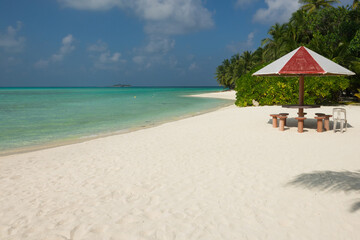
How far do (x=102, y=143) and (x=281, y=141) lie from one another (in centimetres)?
613

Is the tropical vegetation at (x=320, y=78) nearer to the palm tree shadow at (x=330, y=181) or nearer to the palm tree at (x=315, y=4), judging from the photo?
the palm tree at (x=315, y=4)

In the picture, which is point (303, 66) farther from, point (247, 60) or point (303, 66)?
point (247, 60)

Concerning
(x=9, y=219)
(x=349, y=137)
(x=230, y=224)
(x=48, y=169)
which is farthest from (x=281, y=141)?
(x=9, y=219)

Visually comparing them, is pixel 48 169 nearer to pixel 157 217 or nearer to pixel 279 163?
pixel 157 217

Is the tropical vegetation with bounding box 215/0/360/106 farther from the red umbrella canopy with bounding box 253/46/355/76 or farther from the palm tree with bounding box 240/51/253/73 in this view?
the palm tree with bounding box 240/51/253/73

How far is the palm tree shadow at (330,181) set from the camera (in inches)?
175

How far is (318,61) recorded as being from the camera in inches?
Answer: 369

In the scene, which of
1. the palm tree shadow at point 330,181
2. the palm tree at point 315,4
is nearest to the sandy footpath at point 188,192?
the palm tree shadow at point 330,181

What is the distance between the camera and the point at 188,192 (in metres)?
4.56

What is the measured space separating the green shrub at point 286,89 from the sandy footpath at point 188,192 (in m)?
10.8

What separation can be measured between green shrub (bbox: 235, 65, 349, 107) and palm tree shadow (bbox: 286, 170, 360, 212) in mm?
14132

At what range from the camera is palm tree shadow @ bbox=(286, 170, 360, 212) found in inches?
175

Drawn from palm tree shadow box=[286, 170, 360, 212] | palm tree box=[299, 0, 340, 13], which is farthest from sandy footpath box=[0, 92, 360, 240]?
palm tree box=[299, 0, 340, 13]

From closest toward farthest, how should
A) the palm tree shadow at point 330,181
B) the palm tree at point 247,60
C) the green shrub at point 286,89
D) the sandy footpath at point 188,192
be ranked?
1. the sandy footpath at point 188,192
2. the palm tree shadow at point 330,181
3. the green shrub at point 286,89
4. the palm tree at point 247,60
